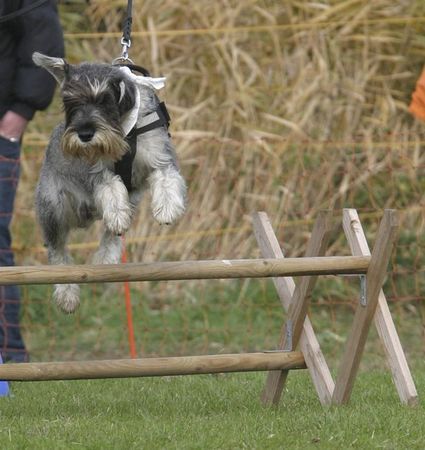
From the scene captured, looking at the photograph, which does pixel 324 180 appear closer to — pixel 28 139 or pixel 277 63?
pixel 277 63

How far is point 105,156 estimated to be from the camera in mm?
4707

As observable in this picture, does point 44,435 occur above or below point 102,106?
below

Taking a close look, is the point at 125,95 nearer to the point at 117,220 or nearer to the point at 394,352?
the point at 117,220

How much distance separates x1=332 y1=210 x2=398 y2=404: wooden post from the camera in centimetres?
529

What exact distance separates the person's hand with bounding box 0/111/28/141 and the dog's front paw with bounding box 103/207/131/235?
7.57 ft

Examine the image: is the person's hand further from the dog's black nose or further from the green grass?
the dog's black nose

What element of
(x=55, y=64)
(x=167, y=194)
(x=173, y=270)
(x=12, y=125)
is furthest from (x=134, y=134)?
(x=12, y=125)

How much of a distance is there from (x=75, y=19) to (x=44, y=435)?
6.40 meters

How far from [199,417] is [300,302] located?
770mm

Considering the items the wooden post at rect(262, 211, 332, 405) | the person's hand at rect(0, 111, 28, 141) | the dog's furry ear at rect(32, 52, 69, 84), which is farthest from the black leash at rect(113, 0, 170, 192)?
the person's hand at rect(0, 111, 28, 141)

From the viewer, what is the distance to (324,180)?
9.48m

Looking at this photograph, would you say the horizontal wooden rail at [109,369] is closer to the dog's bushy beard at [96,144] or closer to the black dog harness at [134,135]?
the black dog harness at [134,135]

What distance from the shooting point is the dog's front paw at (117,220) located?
15.7 feet

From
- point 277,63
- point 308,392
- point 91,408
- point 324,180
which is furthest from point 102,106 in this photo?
point 277,63
